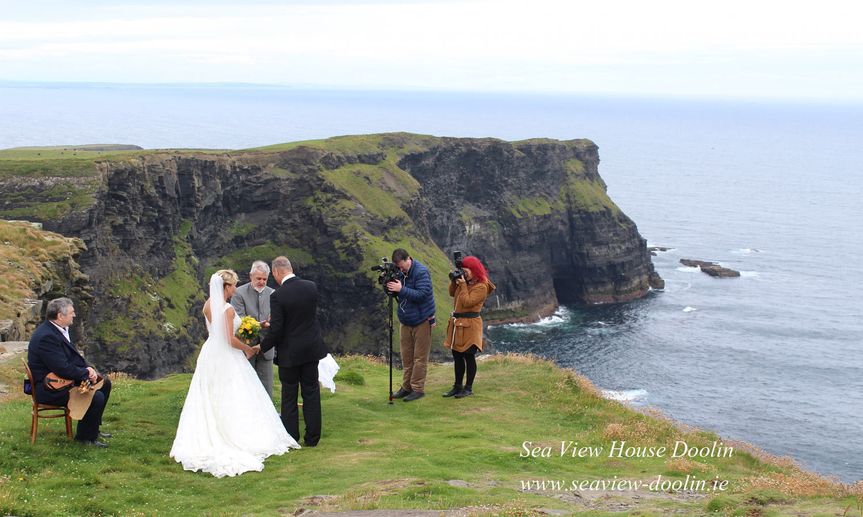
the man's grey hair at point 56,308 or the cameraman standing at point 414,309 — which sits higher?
the man's grey hair at point 56,308

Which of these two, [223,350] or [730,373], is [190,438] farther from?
[730,373]

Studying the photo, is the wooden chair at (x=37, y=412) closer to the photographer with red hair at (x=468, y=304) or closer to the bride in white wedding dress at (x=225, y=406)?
the bride in white wedding dress at (x=225, y=406)

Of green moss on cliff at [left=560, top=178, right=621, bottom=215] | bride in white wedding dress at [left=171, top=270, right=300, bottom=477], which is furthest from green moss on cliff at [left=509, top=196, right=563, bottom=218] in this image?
bride in white wedding dress at [left=171, top=270, right=300, bottom=477]

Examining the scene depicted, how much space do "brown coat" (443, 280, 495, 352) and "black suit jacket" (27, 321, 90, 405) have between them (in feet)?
28.6

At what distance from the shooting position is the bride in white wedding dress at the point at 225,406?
1484 cm

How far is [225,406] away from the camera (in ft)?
50.1

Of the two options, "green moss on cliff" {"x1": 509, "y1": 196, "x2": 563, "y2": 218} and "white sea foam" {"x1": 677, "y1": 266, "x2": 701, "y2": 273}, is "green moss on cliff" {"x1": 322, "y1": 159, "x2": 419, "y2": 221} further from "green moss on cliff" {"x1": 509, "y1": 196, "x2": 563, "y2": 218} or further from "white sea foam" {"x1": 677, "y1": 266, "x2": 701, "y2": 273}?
"white sea foam" {"x1": 677, "y1": 266, "x2": 701, "y2": 273}

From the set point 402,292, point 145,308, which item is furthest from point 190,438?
point 145,308

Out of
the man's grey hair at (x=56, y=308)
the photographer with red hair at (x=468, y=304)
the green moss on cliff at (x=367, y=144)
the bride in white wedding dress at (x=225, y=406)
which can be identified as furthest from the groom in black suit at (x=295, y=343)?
Answer: the green moss on cliff at (x=367, y=144)

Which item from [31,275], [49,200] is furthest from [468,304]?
[49,200]

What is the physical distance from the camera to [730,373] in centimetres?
7981

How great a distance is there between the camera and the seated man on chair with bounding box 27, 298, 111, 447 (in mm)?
14328

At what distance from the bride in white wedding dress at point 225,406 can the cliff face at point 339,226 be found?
80.9 ft

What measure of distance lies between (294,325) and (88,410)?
389 centimetres
